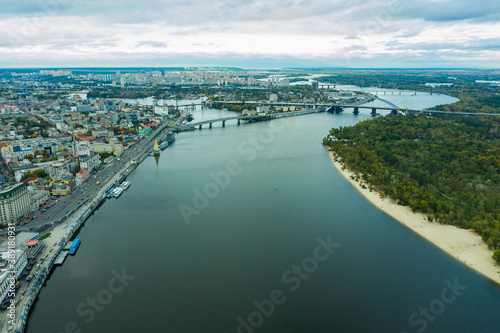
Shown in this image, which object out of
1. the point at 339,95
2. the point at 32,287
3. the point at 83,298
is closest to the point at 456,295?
the point at 83,298

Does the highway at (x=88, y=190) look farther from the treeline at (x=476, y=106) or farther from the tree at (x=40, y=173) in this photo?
the treeline at (x=476, y=106)

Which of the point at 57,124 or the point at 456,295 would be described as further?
the point at 57,124

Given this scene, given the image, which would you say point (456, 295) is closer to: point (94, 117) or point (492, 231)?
point (492, 231)

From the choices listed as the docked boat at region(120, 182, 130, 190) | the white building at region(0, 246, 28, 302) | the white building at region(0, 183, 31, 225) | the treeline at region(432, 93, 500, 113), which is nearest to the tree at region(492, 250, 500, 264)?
the white building at region(0, 246, 28, 302)

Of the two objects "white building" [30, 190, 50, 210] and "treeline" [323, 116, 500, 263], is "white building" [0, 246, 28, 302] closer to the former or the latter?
"white building" [30, 190, 50, 210]

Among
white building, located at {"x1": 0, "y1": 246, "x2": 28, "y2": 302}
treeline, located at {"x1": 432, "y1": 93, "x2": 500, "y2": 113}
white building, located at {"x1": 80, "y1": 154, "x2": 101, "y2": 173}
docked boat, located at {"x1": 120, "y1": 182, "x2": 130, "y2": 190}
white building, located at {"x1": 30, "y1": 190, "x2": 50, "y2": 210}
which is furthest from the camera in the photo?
treeline, located at {"x1": 432, "y1": 93, "x2": 500, "y2": 113}

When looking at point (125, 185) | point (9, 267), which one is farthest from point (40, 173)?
point (9, 267)

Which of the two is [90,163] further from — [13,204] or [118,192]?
[13,204]
